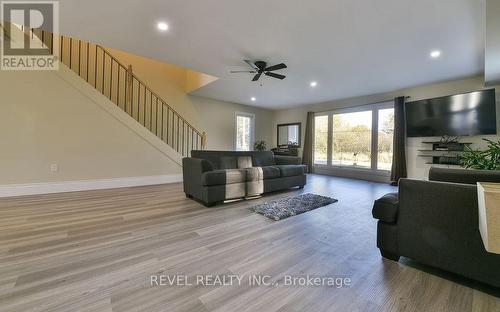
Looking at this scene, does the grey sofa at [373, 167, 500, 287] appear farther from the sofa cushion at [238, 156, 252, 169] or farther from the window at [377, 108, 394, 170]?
the window at [377, 108, 394, 170]

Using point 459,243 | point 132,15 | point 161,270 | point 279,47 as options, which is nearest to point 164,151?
point 132,15

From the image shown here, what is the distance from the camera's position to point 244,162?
456 centimetres

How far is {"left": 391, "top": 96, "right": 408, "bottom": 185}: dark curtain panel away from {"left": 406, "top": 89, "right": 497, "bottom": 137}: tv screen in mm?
127

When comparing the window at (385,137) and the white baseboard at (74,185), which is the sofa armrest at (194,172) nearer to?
the white baseboard at (74,185)

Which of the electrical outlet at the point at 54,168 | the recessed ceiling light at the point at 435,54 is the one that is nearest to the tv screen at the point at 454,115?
the recessed ceiling light at the point at 435,54

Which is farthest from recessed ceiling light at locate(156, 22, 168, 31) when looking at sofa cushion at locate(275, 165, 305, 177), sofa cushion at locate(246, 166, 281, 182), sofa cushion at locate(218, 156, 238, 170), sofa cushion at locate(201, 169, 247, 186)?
sofa cushion at locate(275, 165, 305, 177)

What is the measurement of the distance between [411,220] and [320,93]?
5.22m

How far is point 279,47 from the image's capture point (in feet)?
11.5

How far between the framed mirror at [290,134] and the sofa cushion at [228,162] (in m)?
4.32

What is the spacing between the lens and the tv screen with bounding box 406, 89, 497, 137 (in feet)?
13.6

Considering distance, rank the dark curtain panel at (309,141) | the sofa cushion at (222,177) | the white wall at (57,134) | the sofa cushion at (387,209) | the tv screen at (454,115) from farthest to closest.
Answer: the dark curtain panel at (309,141) → the tv screen at (454,115) → the white wall at (57,134) → the sofa cushion at (222,177) → the sofa cushion at (387,209)

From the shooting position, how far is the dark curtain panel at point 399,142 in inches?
211

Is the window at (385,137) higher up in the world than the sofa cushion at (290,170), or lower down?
higher up

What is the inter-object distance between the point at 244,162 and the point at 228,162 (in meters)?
0.41
